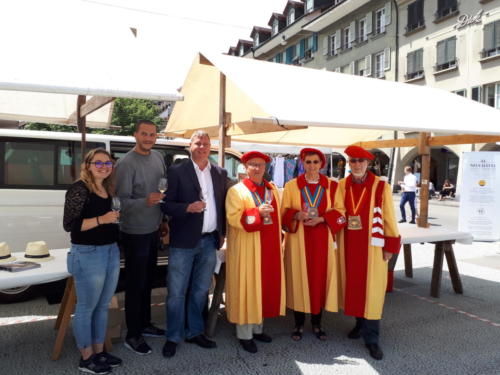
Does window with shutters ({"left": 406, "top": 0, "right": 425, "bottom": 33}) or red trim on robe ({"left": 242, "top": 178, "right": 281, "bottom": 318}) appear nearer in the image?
red trim on robe ({"left": 242, "top": 178, "right": 281, "bottom": 318})

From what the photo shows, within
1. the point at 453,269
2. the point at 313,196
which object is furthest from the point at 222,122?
the point at 453,269

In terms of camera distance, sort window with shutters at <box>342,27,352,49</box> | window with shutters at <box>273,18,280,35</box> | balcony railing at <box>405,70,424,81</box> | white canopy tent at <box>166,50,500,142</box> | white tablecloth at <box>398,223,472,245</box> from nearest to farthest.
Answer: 1. white canopy tent at <box>166,50,500,142</box>
2. white tablecloth at <box>398,223,472,245</box>
3. balcony railing at <box>405,70,424,81</box>
4. window with shutters at <box>342,27,352,49</box>
5. window with shutters at <box>273,18,280,35</box>

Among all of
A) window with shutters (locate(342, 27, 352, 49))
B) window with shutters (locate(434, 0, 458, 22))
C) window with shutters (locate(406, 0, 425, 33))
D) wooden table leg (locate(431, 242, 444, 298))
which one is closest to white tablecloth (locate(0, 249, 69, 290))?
wooden table leg (locate(431, 242, 444, 298))

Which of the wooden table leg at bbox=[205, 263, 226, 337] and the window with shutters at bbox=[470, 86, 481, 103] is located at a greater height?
the window with shutters at bbox=[470, 86, 481, 103]

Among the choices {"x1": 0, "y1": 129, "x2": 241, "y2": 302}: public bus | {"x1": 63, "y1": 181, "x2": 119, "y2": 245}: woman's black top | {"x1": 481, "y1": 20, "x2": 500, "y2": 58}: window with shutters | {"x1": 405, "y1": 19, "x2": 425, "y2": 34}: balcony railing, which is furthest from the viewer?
{"x1": 405, "y1": 19, "x2": 425, "y2": 34}: balcony railing

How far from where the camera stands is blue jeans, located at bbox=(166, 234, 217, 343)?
134 inches

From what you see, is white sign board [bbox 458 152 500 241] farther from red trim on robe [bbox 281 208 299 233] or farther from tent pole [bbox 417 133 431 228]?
red trim on robe [bbox 281 208 299 233]

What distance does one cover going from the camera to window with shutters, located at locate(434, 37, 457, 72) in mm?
19734

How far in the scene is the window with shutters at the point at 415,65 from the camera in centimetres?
2158

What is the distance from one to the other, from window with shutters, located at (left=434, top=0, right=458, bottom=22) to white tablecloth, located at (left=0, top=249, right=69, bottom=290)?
2142 centimetres

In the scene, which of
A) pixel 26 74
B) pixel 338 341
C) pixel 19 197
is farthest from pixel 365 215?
pixel 19 197

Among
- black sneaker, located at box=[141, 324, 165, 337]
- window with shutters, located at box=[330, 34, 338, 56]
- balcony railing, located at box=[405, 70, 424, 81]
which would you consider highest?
window with shutters, located at box=[330, 34, 338, 56]

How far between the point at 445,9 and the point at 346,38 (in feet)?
24.4

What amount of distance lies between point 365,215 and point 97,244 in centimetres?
219
